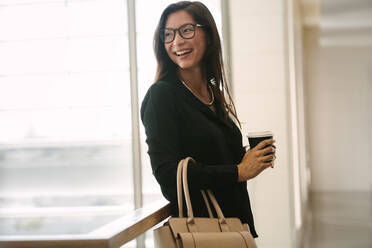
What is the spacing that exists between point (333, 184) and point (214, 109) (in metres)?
11.5

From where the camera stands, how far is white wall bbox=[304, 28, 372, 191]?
1245 centimetres

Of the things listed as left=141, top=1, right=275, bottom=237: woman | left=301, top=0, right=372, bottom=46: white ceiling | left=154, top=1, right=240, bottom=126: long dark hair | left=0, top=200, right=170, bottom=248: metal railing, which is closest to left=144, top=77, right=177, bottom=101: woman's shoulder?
left=141, top=1, right=275, bottom=237: woman

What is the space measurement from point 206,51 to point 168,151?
49cm

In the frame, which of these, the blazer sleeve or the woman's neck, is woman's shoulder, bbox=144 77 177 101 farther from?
the woman's neck

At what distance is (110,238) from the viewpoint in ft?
3.26

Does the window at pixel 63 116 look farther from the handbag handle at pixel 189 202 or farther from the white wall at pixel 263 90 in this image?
the handbag handle at pixel 189 202

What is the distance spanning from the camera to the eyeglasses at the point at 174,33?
5.68 feet

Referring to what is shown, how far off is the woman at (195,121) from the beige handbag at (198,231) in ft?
0.14

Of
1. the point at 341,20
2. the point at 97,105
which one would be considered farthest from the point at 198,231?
the point at 341,20

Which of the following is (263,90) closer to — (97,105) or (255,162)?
(97,105)

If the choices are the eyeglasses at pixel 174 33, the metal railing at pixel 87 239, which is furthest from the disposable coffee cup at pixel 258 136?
the metal railing at pixel 87 239

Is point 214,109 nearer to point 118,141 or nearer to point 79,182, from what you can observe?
point 118,141

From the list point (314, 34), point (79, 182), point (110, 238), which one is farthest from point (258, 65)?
point (314, 34)

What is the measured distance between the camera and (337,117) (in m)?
12.7
